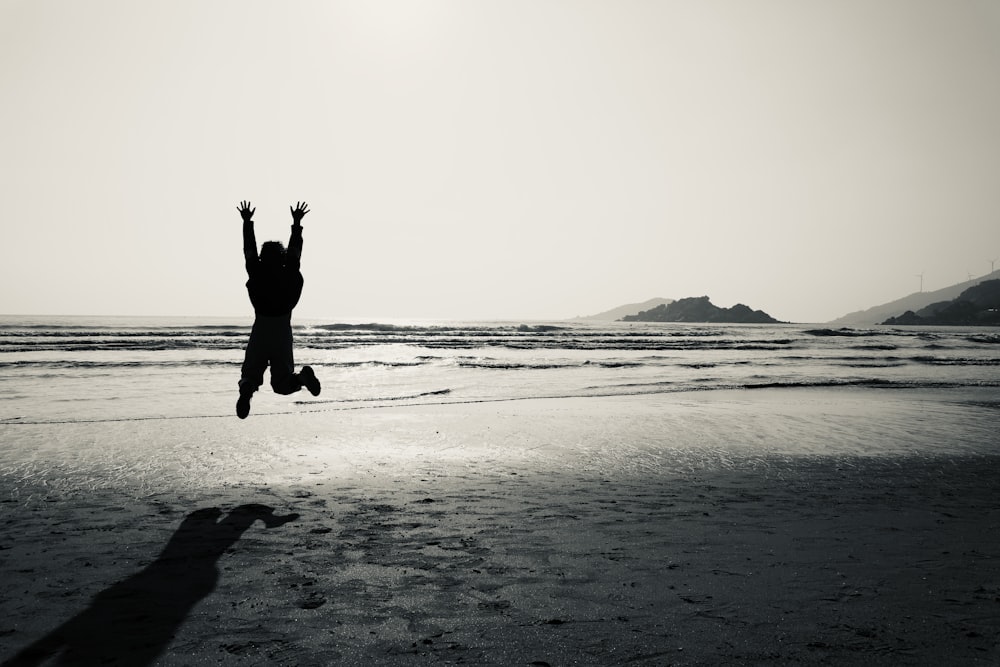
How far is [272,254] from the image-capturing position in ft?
24.9

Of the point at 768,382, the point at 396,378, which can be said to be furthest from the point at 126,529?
the point at 768,382

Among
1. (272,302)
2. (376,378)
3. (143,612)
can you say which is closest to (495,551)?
(143,612)

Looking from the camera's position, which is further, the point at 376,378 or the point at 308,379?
the point at 376,378

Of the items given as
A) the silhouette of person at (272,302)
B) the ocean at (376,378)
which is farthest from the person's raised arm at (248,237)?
the ocean at (376,378)

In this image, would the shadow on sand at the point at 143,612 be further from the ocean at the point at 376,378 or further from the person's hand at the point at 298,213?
the ocean at the point at 376,378

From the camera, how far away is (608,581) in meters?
4.67

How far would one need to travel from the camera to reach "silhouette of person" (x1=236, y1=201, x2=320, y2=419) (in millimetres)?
7598

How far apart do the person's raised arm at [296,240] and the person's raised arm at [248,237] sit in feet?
1.28

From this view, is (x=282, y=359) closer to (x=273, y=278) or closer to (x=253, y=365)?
(x=253, y=365)

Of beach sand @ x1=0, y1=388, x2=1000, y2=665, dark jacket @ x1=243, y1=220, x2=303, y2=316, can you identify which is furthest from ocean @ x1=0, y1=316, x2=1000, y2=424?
dark jacket @ x1=243, y1=220, x2=303, y2=316

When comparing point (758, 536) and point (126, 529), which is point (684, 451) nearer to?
point (758, 536)

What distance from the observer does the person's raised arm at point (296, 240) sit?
770cm

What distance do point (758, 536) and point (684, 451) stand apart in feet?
14.4

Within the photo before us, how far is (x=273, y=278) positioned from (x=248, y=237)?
0.56 m
